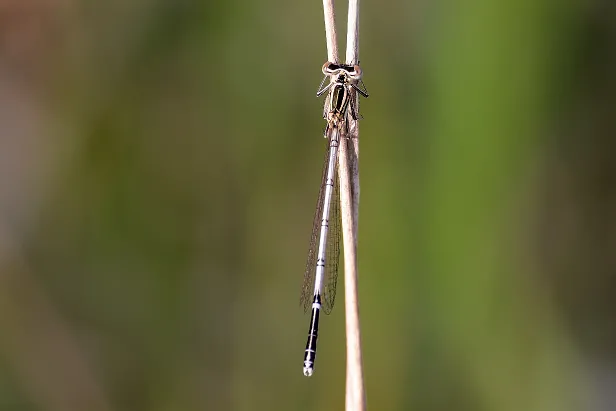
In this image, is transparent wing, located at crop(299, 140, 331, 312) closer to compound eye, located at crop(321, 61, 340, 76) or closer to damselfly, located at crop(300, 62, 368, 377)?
damselfly, located at crop(300, 62, 368, 377)

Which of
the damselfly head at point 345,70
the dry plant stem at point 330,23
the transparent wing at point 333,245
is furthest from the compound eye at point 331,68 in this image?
the transparent wing at point 333,245

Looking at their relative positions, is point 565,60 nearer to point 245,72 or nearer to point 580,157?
point 580,157

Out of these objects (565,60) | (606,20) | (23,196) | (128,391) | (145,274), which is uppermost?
(606,20)

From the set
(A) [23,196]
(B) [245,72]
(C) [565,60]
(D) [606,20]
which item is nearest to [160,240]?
(A) [23,196]

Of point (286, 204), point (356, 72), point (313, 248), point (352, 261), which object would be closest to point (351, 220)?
point (352, 261)

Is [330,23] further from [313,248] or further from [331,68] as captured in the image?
[313,248]

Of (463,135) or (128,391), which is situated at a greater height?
(463,135)

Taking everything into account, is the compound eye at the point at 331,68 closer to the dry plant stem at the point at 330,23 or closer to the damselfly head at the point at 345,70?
the damselfly head at the point at 345,70

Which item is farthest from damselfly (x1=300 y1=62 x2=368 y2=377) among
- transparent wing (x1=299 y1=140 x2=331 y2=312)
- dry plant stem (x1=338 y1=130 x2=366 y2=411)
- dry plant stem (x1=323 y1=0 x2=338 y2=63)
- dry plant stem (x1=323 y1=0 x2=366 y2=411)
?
dry plant stem (x1=338 y1=130 x2=366 y2=411)
